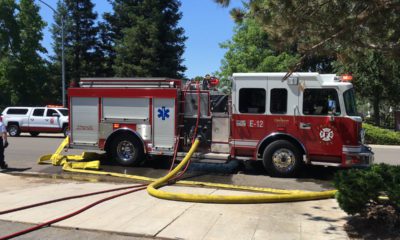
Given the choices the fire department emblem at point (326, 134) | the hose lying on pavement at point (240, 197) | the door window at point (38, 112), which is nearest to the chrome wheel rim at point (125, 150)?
the hose lying on pavement at point (240, 197)

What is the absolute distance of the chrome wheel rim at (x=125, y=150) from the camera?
1260 centimetres

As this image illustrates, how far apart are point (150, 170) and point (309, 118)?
4233mm

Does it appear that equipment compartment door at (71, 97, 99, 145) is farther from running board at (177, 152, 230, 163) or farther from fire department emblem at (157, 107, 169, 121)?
running board at (177, 152, 230, 163)

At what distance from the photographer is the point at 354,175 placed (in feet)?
21.8

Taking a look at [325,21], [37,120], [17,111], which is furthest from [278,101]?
[17,111]

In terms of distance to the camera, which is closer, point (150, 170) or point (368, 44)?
point (368, 44)

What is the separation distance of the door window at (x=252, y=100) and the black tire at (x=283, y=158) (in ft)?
3.14

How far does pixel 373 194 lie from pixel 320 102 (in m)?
4.80

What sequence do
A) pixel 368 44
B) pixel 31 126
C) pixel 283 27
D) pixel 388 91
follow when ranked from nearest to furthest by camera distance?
pixel 283 27 → pixel 368 44 → pixel 31 126 → pixel 388 91

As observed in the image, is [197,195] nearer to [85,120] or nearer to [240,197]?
[240,197]

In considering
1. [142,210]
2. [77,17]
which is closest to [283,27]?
[142,210]

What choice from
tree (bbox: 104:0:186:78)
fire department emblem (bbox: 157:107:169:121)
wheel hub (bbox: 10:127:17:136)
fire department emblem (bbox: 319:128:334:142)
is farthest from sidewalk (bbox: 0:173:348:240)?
tree (bbox: 104:0:186:78)

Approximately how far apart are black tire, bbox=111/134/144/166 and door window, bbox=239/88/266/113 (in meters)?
2.98

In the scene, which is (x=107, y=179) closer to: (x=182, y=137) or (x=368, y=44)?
(x=182, y=137)
